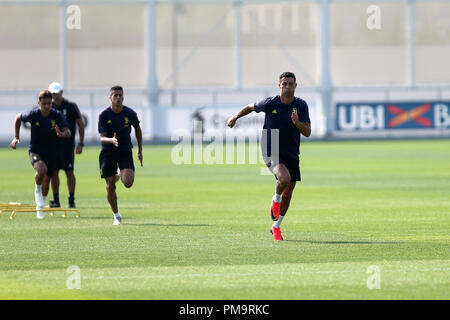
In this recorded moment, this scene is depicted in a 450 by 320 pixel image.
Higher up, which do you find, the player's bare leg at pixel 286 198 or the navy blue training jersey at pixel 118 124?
the navy blue training jersey at pixel 118 124

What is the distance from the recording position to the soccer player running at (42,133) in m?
17.9

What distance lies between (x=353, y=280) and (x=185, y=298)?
1904 millimetres

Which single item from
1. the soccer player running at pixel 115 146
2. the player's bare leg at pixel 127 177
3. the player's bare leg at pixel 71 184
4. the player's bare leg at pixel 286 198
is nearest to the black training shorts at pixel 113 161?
the soccer player running at pixel 115 146

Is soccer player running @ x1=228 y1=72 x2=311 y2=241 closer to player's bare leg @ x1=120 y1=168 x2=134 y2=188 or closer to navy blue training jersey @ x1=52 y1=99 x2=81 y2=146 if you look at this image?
player's bare leg @ x1=120 y1=168 x2=134 y2=188

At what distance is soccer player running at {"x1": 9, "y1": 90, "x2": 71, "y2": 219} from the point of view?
58.7 ft

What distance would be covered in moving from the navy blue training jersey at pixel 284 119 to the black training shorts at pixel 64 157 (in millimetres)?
6160

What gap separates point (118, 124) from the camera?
16.2 meters

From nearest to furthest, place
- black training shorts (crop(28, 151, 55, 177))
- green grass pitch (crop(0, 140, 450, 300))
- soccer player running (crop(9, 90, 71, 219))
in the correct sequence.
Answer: green grass pitch (crop(0, 140, 450, 300)) → soccer player running (crop(9, 90, 71, 219)) → black training shorts (crop(28, 151, 55, 177))

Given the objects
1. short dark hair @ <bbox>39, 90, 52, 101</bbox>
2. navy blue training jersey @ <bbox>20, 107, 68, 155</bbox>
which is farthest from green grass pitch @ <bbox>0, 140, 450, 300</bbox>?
short dark hair @ <bbox>39, 90, 52, 101</bbox>

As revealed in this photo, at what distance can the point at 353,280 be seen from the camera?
10.5 m

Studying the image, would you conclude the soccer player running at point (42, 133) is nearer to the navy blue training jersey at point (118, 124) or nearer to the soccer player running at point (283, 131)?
the navy blue training jersey at point (118, 124)

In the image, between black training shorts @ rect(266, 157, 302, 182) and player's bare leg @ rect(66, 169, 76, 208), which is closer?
black training shorts @ rect(266, 157, 302, 182)

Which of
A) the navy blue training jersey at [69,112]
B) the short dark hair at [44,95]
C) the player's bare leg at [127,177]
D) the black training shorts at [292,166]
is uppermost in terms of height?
the short dark hair at [44,95]

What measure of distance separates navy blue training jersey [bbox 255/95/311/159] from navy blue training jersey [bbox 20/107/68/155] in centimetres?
500
